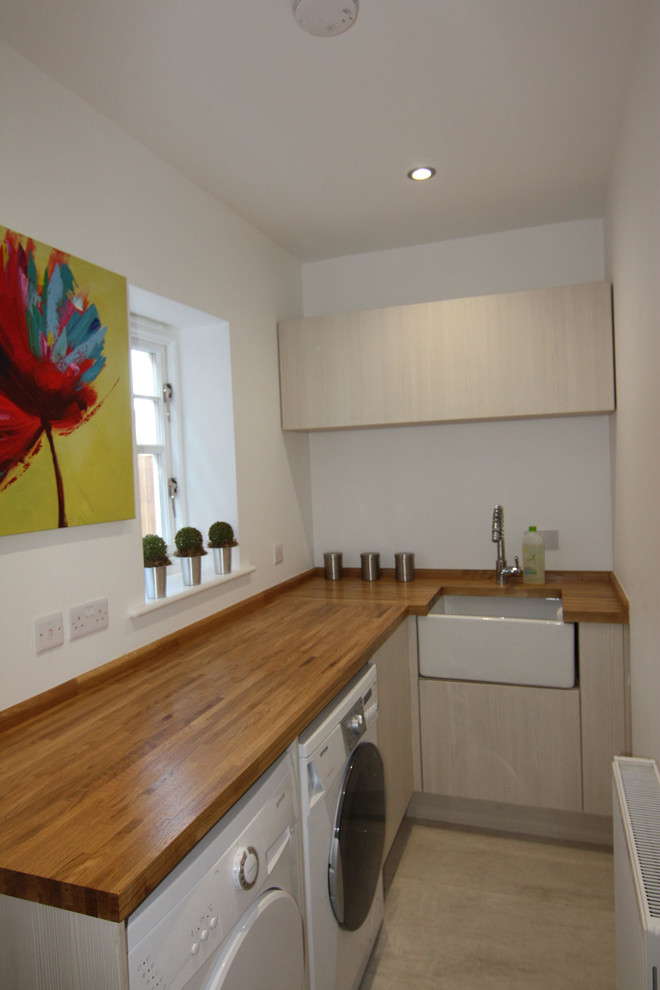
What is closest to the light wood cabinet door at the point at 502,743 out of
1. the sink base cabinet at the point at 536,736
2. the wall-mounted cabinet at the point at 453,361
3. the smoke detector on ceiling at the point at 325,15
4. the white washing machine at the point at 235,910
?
the sink base cabinet at the point at 536,736

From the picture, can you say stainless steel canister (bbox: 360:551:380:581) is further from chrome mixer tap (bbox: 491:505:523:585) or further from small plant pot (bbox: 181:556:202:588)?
small plant pot (bbox: 181:556:202:588)

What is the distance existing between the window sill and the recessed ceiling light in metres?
1.58

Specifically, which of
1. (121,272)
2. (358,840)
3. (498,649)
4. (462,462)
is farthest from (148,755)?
(462,462)

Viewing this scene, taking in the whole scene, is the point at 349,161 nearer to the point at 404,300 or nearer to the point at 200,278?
the point at 200,278

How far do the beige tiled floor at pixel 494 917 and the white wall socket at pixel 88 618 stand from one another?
4.15 ft

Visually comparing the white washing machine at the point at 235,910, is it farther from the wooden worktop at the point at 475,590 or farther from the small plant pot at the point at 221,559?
the wooden worktop at the point at 475,590

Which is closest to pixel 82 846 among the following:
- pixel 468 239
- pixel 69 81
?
pixel 69 81

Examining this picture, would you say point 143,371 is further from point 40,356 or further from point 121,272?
point 40,356

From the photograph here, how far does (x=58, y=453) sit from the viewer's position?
1.63 metres

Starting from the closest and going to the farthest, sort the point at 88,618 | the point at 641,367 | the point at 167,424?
1. the point at 88,618
2. the point at 641,367
3. the point at 167,424

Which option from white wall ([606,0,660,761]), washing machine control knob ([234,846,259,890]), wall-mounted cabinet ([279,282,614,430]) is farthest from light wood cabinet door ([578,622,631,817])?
washing machine control knob ([234,846,259,890])

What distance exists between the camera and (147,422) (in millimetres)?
2486

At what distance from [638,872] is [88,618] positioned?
138cm

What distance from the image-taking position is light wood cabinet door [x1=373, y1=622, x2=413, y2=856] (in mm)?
2160
